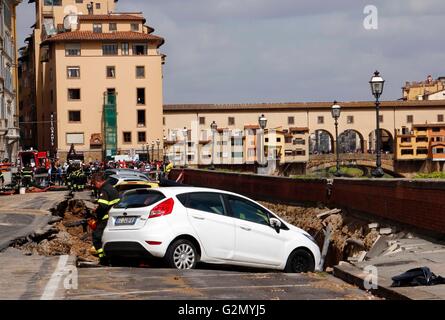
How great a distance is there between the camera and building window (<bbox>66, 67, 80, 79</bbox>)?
10206cm

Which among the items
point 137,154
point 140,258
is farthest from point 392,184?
point 137,154

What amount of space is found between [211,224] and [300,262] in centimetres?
181

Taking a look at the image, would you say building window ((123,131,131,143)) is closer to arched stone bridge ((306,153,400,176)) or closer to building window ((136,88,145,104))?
building window ((136,88,145,104))

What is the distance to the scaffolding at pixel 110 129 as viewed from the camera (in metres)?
99.8

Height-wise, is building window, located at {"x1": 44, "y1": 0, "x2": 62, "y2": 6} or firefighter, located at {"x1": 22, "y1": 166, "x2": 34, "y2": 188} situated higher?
building window, located at {"x1": 44, "y1": 0, "x2": 62, "y2": 6}

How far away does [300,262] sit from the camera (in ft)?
47.4

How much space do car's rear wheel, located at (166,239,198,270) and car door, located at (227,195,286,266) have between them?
758 mm

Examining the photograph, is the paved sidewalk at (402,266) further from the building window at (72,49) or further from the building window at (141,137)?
the building window at (72,49)

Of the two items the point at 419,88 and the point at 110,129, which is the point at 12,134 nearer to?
the point at 110,129

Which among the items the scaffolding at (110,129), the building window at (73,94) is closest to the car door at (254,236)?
the scaffolding at (110,129)

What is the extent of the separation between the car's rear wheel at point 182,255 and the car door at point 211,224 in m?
0.21

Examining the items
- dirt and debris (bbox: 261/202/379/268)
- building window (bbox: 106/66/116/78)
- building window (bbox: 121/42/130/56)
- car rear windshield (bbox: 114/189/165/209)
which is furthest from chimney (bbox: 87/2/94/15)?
car rear windshield (bbox: 114/189/165/209)
